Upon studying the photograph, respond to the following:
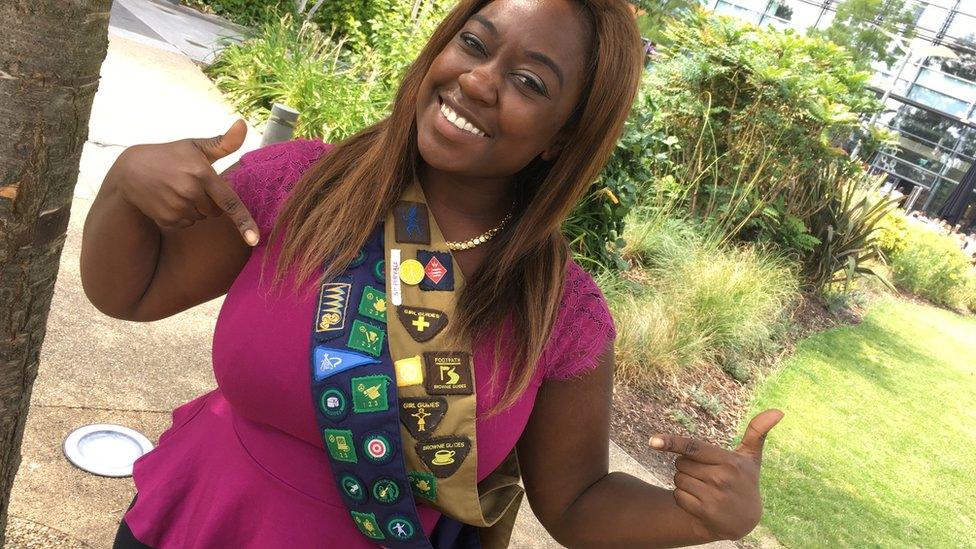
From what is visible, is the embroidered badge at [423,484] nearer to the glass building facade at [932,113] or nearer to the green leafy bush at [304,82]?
the green leafy bush at [304,82]

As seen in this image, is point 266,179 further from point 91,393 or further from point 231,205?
point 91,393

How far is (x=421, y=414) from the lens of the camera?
1.45 meters

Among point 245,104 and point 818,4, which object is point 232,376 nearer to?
point 245,104

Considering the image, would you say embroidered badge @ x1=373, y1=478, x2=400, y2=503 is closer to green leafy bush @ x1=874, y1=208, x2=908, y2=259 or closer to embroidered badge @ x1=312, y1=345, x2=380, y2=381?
embroidered badge @ x1=312, y1=345, x2=380, y2=381

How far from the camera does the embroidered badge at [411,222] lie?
1571 millimetres

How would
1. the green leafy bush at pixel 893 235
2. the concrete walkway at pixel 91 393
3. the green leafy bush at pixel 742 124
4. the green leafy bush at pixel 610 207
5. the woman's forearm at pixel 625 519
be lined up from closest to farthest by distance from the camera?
the woman's forearm at pixel 625 519
the concrete walkway at pixel 91 393
the green leafy bush at pixel 610 207
the green leafy bush at pixel 742 124
the green leafy bush at pixel 893 235

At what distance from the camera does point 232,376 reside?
4.77 ft

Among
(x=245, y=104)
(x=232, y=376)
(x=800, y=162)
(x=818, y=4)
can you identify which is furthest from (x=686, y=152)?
(x=818, y=4)

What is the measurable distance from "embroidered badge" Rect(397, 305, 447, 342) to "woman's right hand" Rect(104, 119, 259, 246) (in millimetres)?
306

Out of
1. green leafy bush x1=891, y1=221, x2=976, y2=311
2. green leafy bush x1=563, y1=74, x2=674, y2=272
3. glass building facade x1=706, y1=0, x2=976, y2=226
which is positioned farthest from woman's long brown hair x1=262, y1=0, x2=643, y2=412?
glass building facade x1=706, y1=0, x2=976, y2=226

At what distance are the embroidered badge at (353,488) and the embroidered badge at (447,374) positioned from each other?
200 millimetres

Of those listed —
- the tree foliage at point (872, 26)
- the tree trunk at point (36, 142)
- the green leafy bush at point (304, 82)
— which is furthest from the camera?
the tree foliage at point (872, 26)

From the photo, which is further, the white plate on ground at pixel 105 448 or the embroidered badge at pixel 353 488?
the white plate on ground at pixel 105 448

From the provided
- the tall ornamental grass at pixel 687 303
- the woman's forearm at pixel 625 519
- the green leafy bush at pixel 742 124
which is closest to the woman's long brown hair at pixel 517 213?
the woman's forearm at pixel 625 519
